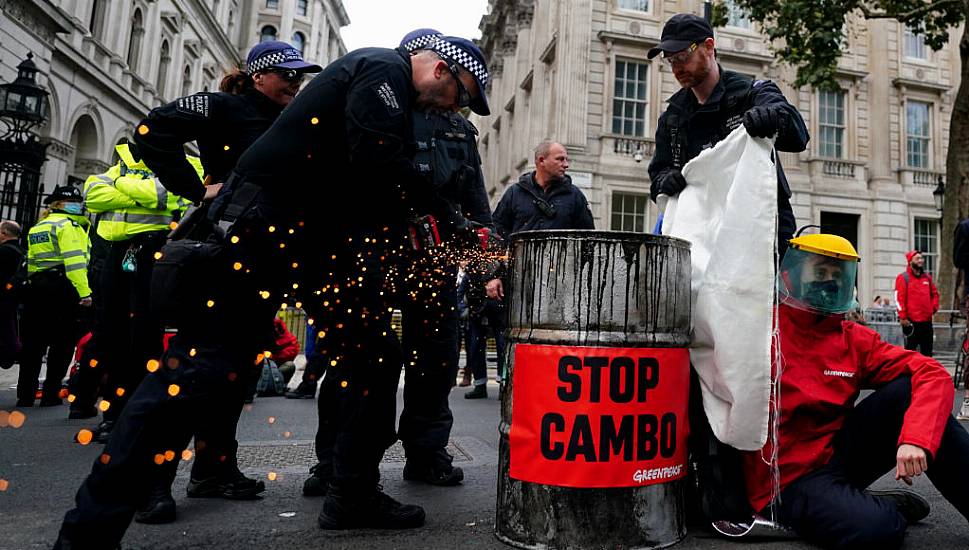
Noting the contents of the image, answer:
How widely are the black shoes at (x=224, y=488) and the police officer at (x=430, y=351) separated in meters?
0.23

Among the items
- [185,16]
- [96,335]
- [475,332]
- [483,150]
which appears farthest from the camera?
[483,150]

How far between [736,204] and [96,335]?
4.04 metres

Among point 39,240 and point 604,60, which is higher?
point 604,60

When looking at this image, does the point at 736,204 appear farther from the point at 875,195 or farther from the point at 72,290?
the point at 875,195

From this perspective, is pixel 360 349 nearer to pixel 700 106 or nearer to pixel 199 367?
pixel 199 367

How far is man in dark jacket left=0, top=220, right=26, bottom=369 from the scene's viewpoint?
5.53 metres

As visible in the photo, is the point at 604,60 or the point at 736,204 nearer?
the point at 736,204

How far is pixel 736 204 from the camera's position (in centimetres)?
242

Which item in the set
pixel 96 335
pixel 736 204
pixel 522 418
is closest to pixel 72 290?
pixel 96 335

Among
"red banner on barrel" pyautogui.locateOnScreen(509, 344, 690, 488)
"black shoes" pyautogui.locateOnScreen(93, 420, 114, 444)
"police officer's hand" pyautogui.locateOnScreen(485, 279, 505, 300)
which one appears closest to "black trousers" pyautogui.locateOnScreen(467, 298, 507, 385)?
"police officer's hand" pyautogui.locateOnScreen(485, 279, 505, 300)

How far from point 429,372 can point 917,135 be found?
22944 millimetres

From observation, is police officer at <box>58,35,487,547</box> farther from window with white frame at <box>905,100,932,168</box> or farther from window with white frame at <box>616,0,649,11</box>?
window with white frame at <box>905,100,932,168</box>

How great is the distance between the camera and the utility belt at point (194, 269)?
221 centimetres

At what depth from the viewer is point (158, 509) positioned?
2.44 metres
